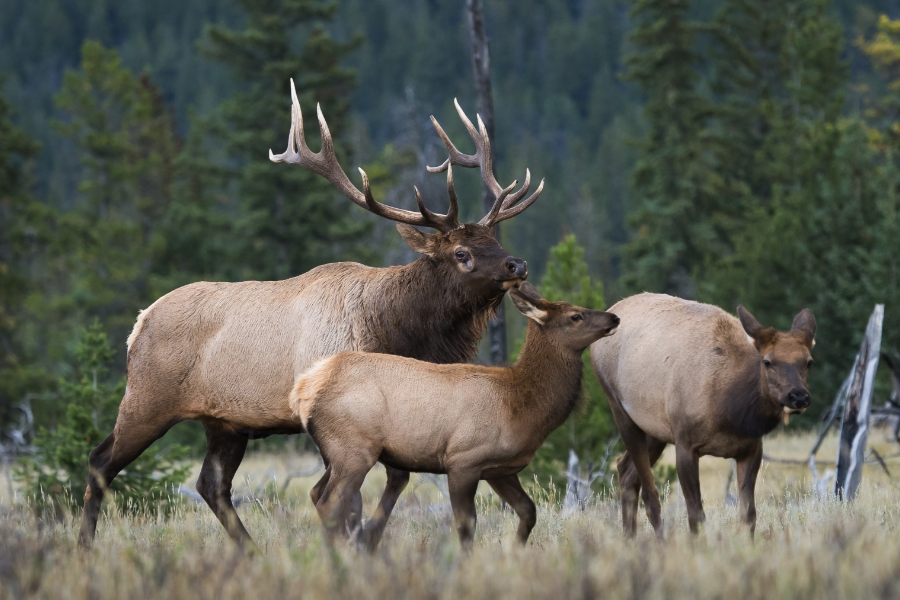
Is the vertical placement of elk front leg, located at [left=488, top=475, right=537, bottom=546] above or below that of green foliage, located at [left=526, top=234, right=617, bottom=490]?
above

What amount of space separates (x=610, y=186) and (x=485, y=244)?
7246 centimetres

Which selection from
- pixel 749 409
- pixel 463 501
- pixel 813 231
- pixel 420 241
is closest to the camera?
pixel 463 501

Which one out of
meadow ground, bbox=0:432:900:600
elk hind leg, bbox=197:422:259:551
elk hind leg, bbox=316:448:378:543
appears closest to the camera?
meadow ground, bbox=0:432:900:600

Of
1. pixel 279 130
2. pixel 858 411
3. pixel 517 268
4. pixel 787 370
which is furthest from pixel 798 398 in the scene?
pixel 279 130

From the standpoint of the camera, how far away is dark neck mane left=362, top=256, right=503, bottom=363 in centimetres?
743

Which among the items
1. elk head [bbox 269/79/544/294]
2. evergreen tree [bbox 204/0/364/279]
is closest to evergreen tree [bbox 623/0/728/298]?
evergreen tree [bbox 204/0/364/279]

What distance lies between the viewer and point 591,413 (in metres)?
12.1

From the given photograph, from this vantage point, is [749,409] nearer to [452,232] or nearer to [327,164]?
[452,232]

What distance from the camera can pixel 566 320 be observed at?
6.77 meters

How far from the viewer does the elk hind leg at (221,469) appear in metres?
7.68

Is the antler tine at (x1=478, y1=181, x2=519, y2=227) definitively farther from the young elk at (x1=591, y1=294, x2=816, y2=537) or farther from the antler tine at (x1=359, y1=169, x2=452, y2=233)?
the young elk at (x1=591, y1=294, x2=816, y2=537)

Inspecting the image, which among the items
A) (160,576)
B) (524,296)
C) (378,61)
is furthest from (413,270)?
Answer: (378,61)

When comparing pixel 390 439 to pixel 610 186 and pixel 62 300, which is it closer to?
pixel 62 300

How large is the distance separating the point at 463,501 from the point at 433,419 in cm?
52
